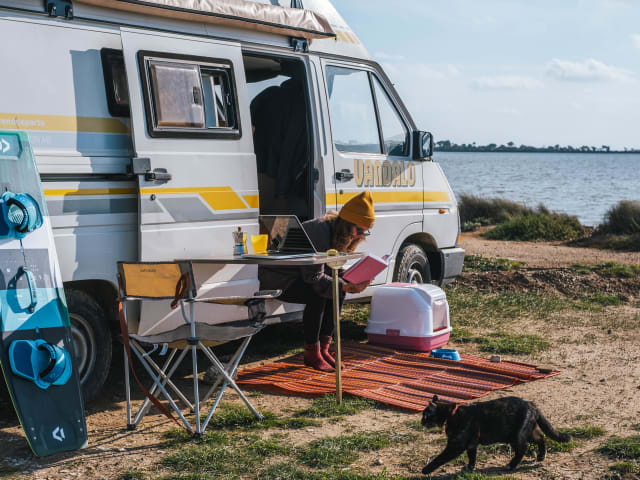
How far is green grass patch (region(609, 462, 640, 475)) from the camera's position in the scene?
395 cm

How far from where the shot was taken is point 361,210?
18.5 ft

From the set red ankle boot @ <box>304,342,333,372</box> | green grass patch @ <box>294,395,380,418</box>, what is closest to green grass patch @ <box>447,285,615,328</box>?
red ankle boot @ <box>304,342,333,372</box>

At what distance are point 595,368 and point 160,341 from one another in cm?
352

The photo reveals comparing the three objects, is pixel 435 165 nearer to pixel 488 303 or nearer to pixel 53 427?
pixel 488 303

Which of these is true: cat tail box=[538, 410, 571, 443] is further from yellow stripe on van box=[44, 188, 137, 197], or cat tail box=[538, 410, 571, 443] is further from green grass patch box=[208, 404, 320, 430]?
yellow stripe on van box=[44, 188, 137, 197]

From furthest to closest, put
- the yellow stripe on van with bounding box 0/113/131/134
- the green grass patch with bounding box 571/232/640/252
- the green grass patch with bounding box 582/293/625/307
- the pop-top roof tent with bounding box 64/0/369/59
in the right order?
the green grass patch with bounding box 571/232/640/252 < the green grass patch with bounding box 582/293/625/307 < the pop-top roof tent with bounding box 64/0/369/59 < the yellow stripe on van with bounding box 0/113/131/134

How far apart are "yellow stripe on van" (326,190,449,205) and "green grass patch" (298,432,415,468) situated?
91.8 inches

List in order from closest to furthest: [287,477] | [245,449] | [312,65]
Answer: [287,477]
[245,449]
[312,65]

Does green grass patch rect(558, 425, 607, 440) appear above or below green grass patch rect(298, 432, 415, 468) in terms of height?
below

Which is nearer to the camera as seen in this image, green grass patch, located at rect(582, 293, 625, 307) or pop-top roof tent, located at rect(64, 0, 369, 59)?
pop-top roof tent, located at rect(64, 0, 369, 59)

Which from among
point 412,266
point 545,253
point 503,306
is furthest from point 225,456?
point 545,253

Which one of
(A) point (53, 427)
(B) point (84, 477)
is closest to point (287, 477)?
(B) point (84, 477)

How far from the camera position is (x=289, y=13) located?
5.95 m

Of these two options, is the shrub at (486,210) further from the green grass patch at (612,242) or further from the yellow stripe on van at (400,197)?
the yellow stripe on van at (400,197)
